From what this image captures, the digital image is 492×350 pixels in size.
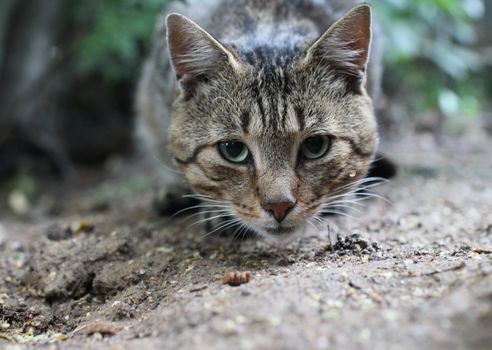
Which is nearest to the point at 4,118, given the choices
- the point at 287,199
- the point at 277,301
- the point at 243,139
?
the point at 243,139

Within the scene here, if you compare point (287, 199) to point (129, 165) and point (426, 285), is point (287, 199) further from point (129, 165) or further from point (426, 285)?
point (129, 165)

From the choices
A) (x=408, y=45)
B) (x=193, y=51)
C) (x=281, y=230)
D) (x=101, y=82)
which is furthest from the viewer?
(x=101, y=82)

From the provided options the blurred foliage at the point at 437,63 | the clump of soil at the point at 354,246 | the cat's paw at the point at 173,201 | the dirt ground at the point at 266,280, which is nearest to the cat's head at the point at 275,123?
the clump of soil at the point at 354,246

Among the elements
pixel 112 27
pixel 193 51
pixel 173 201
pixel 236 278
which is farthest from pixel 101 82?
pixel 236 278

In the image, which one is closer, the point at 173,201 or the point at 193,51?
the point at 193,51

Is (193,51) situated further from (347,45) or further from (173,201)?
(173,201)

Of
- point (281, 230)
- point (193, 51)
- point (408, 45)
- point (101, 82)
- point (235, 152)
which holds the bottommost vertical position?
point (281, 230)
